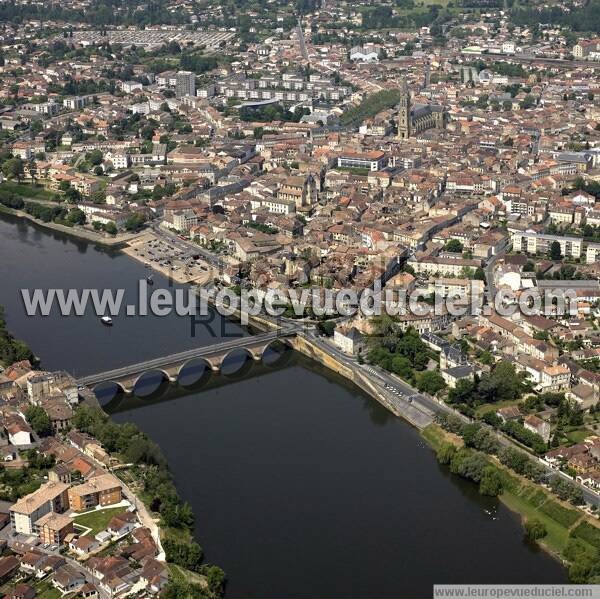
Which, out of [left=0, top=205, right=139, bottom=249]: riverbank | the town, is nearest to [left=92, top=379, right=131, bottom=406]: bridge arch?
the town

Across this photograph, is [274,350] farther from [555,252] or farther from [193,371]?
[555,252]

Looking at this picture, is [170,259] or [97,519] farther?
[170,259]

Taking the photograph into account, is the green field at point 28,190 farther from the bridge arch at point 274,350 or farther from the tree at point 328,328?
the tree at point 328,328

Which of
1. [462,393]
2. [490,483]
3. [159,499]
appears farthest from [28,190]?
[490,483]

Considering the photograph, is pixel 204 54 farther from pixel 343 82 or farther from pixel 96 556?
pixel 96 556

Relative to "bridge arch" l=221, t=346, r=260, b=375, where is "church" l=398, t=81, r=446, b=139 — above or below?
above

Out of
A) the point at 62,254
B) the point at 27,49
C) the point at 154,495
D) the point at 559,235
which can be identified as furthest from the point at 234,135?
the point at 154,495

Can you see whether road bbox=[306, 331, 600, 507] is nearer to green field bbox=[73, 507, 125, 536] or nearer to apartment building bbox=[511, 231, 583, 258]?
green field bbox=[73, 507, 125, 536]
